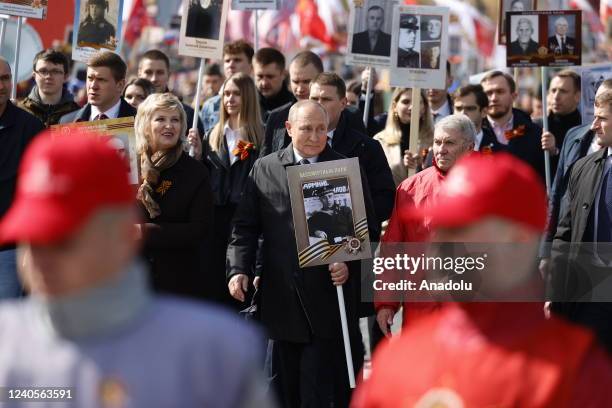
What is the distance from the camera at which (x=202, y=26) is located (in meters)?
9.38

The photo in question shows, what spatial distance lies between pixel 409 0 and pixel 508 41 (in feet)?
35.5

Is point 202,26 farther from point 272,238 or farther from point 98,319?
point 98,319

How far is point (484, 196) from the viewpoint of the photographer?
2.70 metres

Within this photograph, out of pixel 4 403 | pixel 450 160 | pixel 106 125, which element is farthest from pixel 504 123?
pixel 4 403

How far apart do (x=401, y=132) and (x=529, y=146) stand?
42.7 inches

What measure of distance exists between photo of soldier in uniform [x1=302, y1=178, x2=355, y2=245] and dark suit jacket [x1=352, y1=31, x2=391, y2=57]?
136 inches

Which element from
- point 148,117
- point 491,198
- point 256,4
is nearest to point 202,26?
point 256,4

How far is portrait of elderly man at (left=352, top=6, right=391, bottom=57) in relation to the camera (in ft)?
32.2

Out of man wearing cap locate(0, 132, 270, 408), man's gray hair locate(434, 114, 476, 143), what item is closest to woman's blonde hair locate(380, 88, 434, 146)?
man's gray hair locate(434, 114, 476, 143)

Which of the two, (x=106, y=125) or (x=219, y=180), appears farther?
(x=219, y=180)

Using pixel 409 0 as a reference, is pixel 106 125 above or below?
below

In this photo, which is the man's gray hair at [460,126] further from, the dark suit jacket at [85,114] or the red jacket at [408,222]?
the dark suit jacket at [85,114]

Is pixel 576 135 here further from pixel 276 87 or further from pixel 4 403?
pixel 4 403

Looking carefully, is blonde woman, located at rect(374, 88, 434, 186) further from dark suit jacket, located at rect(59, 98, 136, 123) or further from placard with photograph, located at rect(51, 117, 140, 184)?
placard with photograph, located at rect(51, 117, 140, 184)
